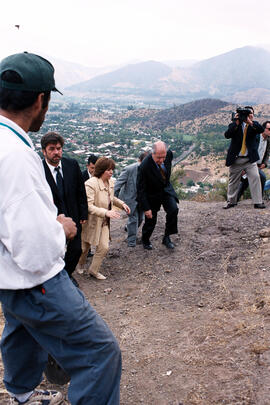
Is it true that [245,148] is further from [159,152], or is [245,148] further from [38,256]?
[38,256]

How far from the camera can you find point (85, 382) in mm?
1553

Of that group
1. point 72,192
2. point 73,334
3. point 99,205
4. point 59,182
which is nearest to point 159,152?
point 99,205

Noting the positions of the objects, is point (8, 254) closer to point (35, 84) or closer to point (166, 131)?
point (35, 84)

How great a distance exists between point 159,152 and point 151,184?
51cm

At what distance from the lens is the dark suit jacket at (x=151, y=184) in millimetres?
5113

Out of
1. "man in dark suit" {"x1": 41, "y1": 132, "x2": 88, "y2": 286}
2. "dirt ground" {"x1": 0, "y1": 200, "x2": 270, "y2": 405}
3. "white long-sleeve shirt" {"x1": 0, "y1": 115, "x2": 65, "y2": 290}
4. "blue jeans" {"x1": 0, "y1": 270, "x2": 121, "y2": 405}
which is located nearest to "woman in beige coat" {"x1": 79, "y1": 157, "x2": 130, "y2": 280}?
"man in dark suit" {"x1": 41, "y1": 132, "x2": 88, "y2": 286}

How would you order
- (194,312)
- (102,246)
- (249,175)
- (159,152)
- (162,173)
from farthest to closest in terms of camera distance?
1. (249,175)
2. (162,173)
3. (159,152)
4. (102,246)
5. (194,312)

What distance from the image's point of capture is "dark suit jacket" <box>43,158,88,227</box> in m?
3.84

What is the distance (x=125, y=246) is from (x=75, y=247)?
2108mm

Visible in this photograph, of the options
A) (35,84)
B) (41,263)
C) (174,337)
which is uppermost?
(35,84)

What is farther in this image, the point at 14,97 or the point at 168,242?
the point at 168,242

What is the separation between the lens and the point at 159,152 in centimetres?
495

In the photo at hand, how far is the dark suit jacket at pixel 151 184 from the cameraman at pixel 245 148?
193 cm

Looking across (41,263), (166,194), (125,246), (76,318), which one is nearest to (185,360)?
(76,318)
